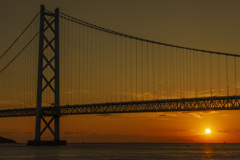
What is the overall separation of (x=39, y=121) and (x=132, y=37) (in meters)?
18.6

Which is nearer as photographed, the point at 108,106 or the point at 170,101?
the point at 170,101

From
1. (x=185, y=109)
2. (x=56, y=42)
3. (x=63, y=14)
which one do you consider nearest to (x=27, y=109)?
(x=56, y=42)

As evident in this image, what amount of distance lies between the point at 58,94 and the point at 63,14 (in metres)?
14.4

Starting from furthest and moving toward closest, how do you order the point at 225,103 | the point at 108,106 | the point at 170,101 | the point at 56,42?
the point at 56,42 < the point at 108,106 < the point at 170,101 < the point at 225,103

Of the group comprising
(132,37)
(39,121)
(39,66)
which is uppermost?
(132,37)

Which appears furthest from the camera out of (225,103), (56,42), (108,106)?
(56,42)

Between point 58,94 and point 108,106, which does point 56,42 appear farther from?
point 108,106

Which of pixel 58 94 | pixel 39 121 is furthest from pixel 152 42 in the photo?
pixel 39 121

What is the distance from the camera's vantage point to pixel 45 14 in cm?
7162

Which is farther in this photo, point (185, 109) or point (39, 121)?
point (39, 121)

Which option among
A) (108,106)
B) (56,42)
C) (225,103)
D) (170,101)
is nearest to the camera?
(225,103)

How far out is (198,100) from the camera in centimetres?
5284

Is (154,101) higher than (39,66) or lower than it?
lower

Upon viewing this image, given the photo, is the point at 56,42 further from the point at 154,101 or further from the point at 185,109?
the point at 185,109
